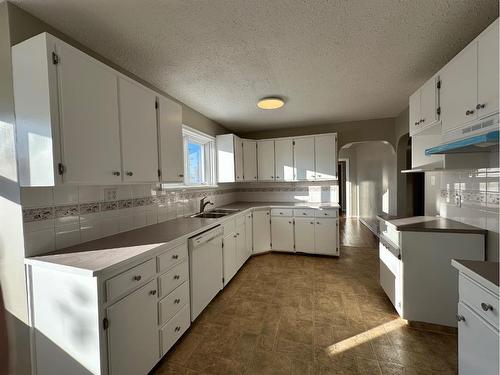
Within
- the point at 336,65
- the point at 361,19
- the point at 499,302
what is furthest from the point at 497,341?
the point at 336,65

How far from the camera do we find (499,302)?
0.88 meters

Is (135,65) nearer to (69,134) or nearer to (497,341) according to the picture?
(69,134)

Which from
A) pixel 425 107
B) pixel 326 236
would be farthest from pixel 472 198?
pixel 326 236

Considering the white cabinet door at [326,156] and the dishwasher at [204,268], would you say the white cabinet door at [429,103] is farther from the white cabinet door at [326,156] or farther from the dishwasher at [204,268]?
the dishwasher at [204,268]

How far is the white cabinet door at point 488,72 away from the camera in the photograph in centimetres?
123

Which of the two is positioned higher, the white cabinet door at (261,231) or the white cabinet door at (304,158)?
the white cabinet door at (304,158)

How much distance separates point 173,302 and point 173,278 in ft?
0.61

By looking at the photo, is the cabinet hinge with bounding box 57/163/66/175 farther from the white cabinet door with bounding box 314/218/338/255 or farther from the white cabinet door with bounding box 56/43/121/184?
the white cabinet door with bounding box 314/218/338/255

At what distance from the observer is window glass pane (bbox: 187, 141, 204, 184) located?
325cm

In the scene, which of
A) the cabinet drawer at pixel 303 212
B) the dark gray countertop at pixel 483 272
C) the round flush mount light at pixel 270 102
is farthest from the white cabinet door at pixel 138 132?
the cabinet drawer at pixel 303 212

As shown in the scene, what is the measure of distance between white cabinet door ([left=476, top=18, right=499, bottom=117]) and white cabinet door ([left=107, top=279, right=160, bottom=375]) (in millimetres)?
2362

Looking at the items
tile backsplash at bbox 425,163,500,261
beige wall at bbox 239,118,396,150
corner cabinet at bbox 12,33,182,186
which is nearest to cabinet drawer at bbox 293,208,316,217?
beige wall at bbox 239,118,396,150

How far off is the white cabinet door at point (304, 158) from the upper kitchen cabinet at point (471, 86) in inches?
84.4

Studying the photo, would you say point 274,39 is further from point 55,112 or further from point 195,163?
point 195,163
